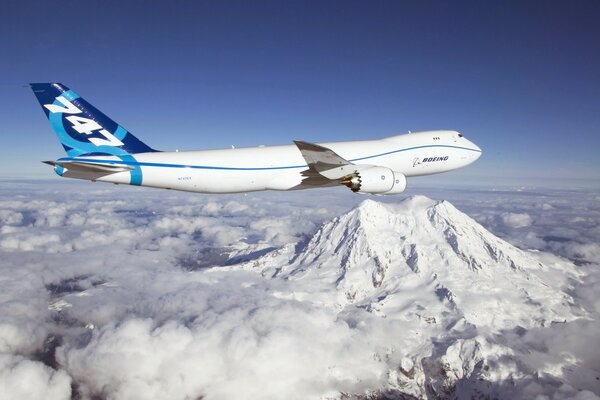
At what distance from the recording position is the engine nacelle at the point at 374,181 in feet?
66.3

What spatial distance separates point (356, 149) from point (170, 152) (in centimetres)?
1261

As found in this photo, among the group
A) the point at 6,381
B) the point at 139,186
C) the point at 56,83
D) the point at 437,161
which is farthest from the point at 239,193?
the point at 6,381

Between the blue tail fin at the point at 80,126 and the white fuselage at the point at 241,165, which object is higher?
the blue tail fin at the point at 80,126

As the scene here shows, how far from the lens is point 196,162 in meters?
20.7

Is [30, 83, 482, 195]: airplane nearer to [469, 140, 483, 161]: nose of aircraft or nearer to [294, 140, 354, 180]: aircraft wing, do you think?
[294, 140, 354, 180]: aircraft wing

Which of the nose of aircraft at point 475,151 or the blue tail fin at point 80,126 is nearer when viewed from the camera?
the blue tail fin at point 80,126

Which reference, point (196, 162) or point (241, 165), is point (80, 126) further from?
point (241, 165)

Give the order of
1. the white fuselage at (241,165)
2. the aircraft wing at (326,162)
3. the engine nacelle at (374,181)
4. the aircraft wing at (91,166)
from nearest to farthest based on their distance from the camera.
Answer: the aircraft wing at (91,166), the aircraft wing at (326,162), the white fuselage at (241,165), the engine nacelle at (374,181)

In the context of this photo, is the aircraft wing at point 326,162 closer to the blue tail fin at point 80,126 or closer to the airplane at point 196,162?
the airplane at point 196,162

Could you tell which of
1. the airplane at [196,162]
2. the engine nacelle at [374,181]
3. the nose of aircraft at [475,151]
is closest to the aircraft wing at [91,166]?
the airplane at [196,162]

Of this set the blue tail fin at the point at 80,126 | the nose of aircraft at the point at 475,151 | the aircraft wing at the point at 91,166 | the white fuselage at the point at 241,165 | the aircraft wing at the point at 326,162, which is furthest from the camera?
the nose of aircraft at the point at 475,151

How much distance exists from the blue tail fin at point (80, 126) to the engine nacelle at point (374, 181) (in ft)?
45.4

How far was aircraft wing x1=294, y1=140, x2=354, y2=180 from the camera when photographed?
723 inches

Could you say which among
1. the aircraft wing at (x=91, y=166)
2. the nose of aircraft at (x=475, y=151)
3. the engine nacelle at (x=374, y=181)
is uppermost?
the nose of aircraft at (x=475, y=151)
